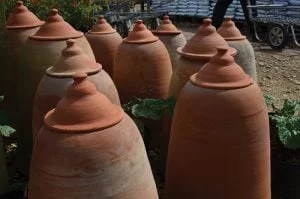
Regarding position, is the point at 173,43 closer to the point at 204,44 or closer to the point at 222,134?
the point at 204,44

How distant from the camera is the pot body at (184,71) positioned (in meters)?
2.27

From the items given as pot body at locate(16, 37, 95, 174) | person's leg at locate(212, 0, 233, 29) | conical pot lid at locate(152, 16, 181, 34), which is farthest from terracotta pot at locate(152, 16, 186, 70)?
person's leg at locate(212, 0, 233, 29)

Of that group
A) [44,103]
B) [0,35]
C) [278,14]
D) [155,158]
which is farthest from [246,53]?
[278,14]

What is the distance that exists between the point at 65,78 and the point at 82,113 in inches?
26.4

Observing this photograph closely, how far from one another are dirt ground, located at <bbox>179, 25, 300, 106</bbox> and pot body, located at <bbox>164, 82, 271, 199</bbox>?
8.99 feet

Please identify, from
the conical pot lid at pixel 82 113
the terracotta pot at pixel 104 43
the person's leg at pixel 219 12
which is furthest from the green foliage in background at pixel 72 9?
the conical pot lid at pixel 82 113

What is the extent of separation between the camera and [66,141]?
4.35 ft

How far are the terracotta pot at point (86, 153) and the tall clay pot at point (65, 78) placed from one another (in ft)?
1.88

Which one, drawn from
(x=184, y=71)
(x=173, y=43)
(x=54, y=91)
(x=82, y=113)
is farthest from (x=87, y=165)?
(x=173, y=43)

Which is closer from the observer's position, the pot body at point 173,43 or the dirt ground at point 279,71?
the pot body at point 173,43

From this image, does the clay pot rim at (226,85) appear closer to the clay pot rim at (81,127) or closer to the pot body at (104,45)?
the clay pot rim at (81,127)

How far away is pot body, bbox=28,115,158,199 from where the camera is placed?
132cm

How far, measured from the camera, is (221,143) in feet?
5.73

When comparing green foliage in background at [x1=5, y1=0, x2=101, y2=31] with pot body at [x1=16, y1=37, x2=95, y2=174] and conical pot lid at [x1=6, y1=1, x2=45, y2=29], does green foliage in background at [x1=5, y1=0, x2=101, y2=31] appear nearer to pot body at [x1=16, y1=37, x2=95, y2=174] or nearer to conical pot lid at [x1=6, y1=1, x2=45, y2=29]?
conical pot lid at [x1=6, y1=1, x2=45, y2=29]
